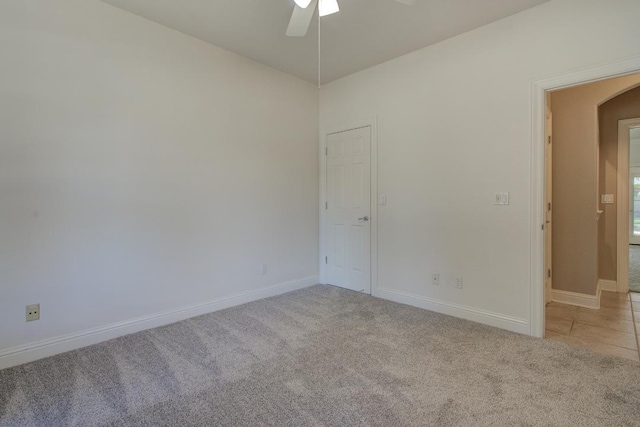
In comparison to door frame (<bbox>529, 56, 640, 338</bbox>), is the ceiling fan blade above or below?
above

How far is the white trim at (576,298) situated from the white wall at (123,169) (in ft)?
10.7

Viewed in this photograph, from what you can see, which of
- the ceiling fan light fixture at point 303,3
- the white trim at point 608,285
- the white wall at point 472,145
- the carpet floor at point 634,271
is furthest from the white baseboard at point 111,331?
the carpet floor at point 634,271

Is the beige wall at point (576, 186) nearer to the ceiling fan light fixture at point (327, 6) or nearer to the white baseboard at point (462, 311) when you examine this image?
the white baseboard at point (462, 311)

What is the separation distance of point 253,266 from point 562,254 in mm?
3543

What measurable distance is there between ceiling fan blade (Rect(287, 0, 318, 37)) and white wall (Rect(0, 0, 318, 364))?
1416 millimetres

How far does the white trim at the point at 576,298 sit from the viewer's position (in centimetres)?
336

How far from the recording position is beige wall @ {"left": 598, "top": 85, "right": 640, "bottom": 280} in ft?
12.8

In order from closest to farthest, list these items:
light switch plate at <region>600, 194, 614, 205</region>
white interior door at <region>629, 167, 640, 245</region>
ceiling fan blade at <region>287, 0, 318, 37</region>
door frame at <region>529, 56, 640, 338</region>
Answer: ceiling fan blade at <region>287, 0, 318, 37</region> < door frame at <region>529, 56, 640, 338</region> < light switch plate at <region>600, 194, 614, 205</region> < white interior door at <region>629, 167, 640, 245</region>

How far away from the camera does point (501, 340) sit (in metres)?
2.54

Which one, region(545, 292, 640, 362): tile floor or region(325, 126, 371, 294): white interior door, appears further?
region(325, 126, 371, 294): white interior door

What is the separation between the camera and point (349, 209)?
158 inches

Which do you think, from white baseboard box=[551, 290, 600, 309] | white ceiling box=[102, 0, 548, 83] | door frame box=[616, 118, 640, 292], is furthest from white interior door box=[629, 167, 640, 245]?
white ceiling box=[102, 0, 548, 83]

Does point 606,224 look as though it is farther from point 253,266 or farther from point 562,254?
point 253,266

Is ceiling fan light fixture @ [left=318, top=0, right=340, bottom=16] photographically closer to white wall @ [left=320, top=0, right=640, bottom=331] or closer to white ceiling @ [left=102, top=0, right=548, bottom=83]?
white ceiling @ [left=102, top=0, right=548, bottom=83]
